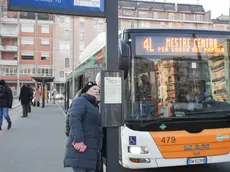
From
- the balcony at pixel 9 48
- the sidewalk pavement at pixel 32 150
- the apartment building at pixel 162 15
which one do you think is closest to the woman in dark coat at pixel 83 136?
the sidewalk pavement at pixel 32 150

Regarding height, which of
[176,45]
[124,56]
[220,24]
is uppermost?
[220,24]

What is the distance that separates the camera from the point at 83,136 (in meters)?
3.39

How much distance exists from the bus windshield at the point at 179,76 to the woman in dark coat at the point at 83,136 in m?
1.47

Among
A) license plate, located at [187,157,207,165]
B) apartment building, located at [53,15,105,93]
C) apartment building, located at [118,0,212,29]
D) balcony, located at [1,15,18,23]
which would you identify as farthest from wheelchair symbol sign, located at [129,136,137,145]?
apartment building, located at [118,0,212,29]

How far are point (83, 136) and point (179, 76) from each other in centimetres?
234

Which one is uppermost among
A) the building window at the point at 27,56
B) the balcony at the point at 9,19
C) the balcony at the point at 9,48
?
the balcony at the point at 9,19

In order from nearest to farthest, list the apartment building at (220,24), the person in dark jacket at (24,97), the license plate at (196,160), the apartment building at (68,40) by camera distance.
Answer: the license plate at (196,160)
the person in dark jacket at (24,97)
the apartment building at (68,40)
the apartment building at (220,24)

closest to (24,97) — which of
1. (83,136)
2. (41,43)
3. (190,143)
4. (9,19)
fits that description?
(190,143)

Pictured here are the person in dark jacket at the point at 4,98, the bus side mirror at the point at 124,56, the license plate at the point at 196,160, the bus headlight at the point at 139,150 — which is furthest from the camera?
the person in dark jacket at the point at 4,98

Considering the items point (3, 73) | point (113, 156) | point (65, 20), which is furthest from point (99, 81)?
point (65, 20)

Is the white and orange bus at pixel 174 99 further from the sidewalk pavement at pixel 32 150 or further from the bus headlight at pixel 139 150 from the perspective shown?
the sidewalk pavement at pixel 32 150

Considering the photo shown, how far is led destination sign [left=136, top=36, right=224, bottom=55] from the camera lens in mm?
5077

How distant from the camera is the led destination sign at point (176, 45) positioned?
5077 mm

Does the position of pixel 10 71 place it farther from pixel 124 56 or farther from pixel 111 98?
pixel 111 98
